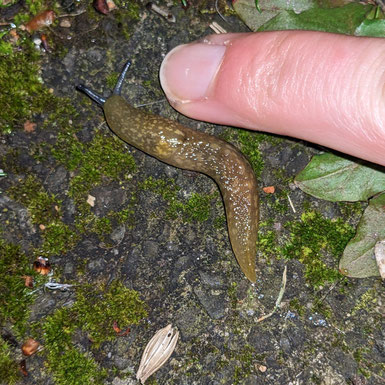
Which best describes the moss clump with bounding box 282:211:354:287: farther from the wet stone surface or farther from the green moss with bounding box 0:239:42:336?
the green moss with bounding box 0:239:42:336

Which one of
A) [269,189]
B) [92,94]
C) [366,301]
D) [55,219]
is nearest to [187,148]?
[269,189]

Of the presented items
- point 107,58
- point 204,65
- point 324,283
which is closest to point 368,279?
point 324,283

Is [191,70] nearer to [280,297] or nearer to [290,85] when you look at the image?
[290,85]

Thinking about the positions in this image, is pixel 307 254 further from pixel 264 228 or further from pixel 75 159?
pixel 75 159

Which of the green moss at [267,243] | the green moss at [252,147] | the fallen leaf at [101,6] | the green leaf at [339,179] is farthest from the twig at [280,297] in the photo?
the fallen leaf at [101,6]

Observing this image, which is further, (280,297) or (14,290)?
(280,297)
